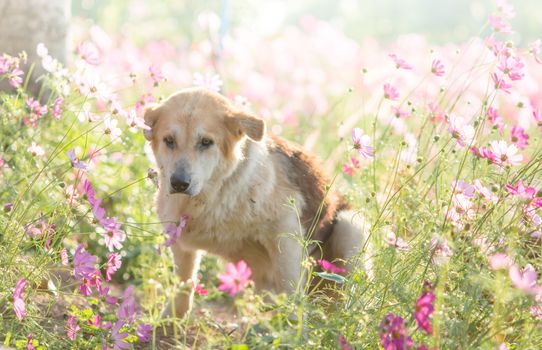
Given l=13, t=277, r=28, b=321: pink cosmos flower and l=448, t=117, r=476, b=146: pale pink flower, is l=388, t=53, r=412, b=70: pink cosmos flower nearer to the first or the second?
l=448, t=117, r=476, b=146: pale pink flower

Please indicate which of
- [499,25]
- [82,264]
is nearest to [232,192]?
[82,264]

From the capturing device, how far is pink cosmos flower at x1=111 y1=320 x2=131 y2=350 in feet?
10.0

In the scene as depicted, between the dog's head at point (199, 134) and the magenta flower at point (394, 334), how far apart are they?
1.92 metres

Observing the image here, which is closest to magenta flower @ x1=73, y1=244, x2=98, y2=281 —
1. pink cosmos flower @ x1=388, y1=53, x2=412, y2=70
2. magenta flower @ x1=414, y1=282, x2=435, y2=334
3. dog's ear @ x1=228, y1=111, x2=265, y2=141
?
magenta flower @ x1=414, y1=282, x2=435, y2=334

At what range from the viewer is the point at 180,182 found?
163 inches

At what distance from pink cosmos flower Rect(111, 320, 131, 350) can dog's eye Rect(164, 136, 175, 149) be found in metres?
1.54

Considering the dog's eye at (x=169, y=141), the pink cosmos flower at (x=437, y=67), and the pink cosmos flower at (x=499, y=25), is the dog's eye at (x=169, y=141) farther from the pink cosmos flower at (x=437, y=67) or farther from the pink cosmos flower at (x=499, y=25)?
the pink cosmos flower at (x=499, y=25)

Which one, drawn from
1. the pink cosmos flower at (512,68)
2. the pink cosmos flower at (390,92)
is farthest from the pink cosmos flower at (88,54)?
the pink cosmos flower at (512,68)

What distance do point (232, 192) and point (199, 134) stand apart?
40 cm

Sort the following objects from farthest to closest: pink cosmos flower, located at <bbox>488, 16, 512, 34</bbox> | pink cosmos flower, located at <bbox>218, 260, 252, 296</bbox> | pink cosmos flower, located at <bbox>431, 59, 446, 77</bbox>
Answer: pink cosmos flower, located at <bbox>488, 16, 512, 34</bbox>
pink cosmos flower, located at <bbox>431, 59, 446, 77</bbox>
pink cosmos flower, located at <bbox>218, 260, 252, 296</bbox>

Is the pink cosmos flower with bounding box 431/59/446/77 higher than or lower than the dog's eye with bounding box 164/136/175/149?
higher

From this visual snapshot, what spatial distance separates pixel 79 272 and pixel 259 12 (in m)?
9.00

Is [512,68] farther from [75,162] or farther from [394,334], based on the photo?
[75,162]

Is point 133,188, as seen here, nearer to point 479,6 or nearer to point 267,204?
point 267,204
